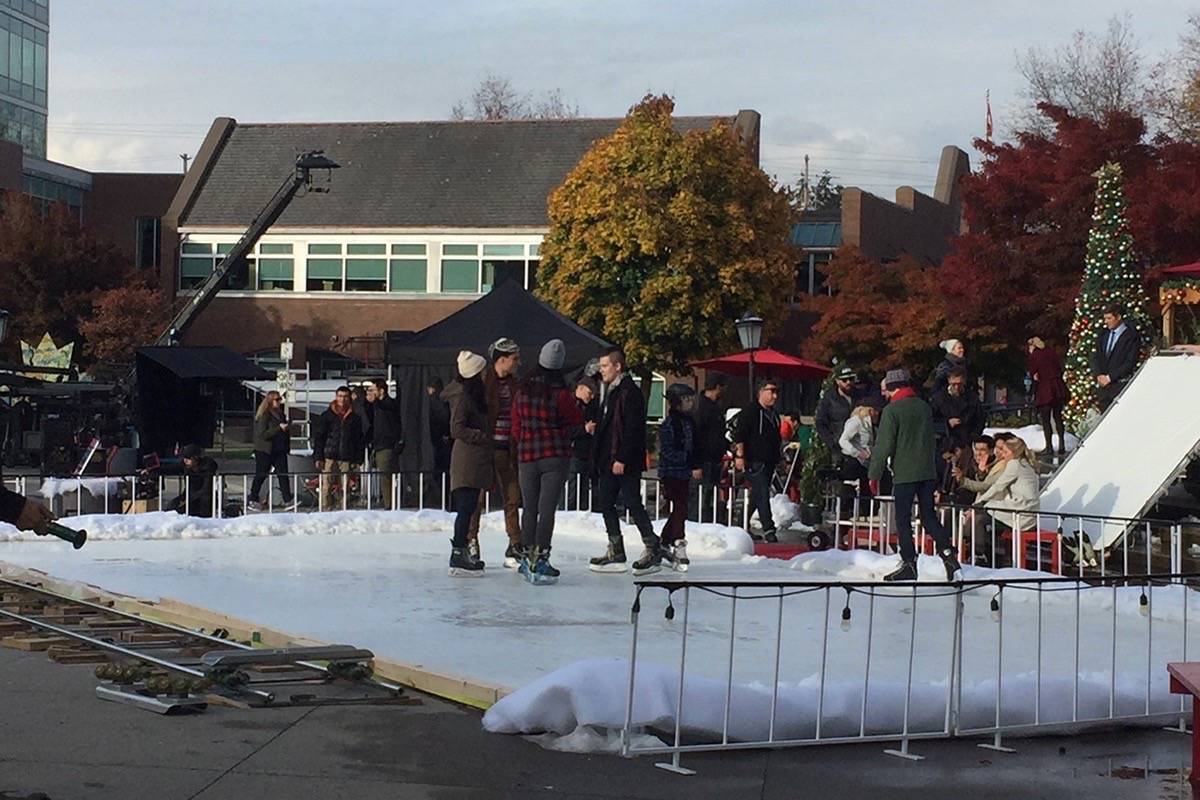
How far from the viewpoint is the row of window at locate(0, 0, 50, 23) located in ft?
222

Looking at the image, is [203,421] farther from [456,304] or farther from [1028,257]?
[456,304]

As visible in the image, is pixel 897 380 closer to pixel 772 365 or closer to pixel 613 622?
pixel 613 622

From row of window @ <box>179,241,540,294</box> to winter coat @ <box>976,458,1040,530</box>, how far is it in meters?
37.5

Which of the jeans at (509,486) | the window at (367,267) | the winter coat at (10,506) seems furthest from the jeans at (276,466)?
the window at (367,267)

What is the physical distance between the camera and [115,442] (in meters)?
30.8

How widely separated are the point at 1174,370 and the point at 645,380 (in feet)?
85.7

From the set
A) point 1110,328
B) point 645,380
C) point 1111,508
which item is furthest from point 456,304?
point 1111,508

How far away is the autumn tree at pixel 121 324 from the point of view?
157 ft

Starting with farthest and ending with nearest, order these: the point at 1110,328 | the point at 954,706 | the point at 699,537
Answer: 1. the point at 1110,328
2. the point at 699,537
3. the point at 954,706

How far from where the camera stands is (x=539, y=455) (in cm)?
1332

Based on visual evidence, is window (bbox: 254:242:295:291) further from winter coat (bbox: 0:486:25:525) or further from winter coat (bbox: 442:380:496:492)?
winter coat (bbox: 0:486:25:525)

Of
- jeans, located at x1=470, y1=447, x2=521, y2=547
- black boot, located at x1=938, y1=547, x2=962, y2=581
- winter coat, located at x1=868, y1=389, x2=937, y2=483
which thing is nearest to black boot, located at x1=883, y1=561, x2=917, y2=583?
black boot, located at x1=938, y1=547, x2=962, y2=581

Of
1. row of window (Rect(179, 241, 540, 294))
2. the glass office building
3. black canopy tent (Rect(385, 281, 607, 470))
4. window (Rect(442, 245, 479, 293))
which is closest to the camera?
black canopy tent (Rect(385, 281, 607, 470))

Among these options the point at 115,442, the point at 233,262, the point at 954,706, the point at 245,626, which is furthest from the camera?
the point at 233,262
